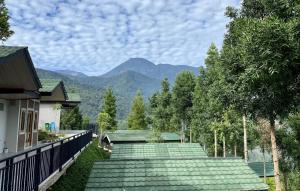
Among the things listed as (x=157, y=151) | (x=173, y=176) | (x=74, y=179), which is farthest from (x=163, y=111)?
(x=173, y=176)

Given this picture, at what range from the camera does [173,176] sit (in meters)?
12.6

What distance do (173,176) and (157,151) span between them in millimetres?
8276

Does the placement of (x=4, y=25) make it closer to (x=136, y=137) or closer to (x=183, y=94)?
(x=183, y=94)

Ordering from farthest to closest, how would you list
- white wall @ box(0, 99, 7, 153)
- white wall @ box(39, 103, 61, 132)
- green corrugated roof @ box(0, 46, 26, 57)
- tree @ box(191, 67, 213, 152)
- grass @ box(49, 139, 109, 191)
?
tree @ box(191, 67, 213, 152) → white wall @ box(39, 103, 61, 132) → white wall @ box(0, 99, 7, 153) → grass @ box(49, 139, 109, 191) → green corrugated roof @ box(0, 46, 26, 57)

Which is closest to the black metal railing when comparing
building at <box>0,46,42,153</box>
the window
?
building at <box>0,46,42,153</box>

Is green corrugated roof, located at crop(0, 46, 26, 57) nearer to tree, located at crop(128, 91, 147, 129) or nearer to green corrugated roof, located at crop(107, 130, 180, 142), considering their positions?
green corrugated roof, located at crop(107, 130, 180, 142)

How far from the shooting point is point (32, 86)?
15.3 m

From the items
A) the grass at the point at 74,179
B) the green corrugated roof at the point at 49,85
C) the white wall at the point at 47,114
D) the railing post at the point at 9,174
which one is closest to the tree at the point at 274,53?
the railing post at the point at 9,174

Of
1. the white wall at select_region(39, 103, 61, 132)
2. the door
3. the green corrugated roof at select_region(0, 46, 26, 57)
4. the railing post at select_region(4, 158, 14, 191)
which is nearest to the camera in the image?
the railing post at select_region(4, 158, 14, 191)

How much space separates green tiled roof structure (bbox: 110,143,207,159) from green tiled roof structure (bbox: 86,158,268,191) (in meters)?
6.08

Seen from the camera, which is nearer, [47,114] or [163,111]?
[47,114]

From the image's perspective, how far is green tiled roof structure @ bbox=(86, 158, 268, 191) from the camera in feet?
38.8

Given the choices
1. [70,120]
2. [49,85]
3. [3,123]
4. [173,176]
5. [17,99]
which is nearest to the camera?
[173,176]

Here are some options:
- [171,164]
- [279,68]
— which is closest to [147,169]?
[171,164]
